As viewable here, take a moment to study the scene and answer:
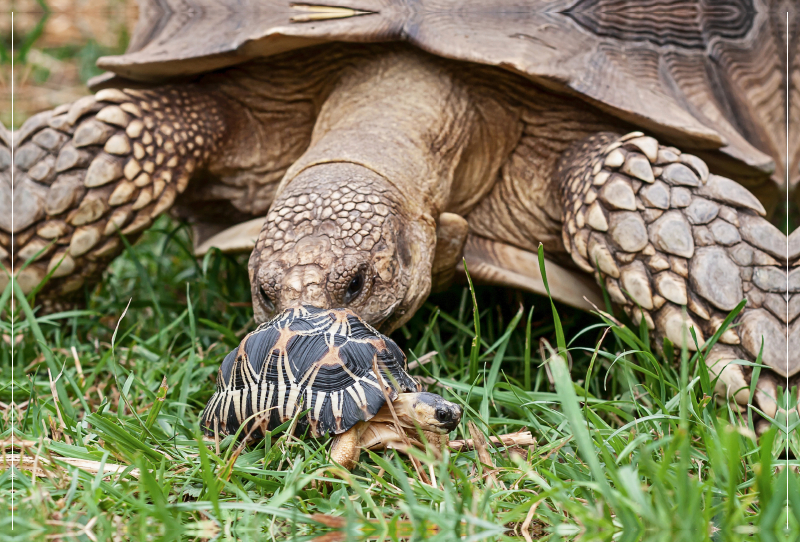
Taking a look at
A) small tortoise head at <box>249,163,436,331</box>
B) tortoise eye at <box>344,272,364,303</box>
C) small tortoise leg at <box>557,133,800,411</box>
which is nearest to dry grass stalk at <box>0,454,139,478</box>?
small tortoise head at <box>249,163,436,331</box>

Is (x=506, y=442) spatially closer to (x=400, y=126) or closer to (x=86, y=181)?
(x=400, y=126)

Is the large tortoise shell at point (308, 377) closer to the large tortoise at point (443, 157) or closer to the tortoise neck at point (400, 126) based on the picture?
the large tortoise at point (443, 157)

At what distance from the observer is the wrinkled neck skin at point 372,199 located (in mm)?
1718

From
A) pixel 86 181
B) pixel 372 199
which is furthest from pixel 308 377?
pixel 86 181

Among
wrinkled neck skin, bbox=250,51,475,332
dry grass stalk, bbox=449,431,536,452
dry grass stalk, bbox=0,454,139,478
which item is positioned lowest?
dry grass stalk, bbox=0,454,139,478

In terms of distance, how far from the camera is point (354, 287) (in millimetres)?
1748

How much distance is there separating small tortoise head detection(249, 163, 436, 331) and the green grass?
0.25 metres

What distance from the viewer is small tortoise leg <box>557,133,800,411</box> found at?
1842 mm

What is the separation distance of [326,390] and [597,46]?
5.06 feet

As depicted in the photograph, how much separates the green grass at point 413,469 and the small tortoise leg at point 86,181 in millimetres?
274

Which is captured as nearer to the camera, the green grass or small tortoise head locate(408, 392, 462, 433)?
the green grass

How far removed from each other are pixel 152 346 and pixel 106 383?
0.79 ft

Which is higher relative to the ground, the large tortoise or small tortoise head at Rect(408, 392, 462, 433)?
the large tortoise

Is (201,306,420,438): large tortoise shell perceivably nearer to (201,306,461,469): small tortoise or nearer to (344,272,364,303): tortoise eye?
(201,306,461,469): small tortoise
